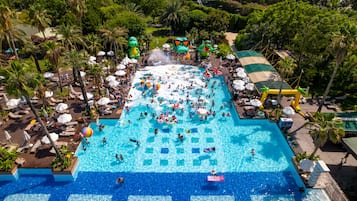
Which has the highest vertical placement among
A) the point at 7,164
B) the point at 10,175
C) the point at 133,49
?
the point at 133,49

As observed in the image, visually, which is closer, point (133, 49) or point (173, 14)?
point (133, 49)

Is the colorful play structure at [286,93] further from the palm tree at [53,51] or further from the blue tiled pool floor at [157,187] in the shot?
the palm tree at [53,51]

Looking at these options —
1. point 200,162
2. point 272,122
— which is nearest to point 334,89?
point 272,122

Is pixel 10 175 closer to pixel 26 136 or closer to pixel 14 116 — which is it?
pixel 26 136

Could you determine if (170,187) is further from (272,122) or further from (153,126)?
(272,122)

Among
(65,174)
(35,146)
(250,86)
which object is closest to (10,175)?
(35,146)

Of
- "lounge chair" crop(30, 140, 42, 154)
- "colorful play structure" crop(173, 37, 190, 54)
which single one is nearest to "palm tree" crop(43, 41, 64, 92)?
"lounge chair" crop(30, 140, 42, 154)
